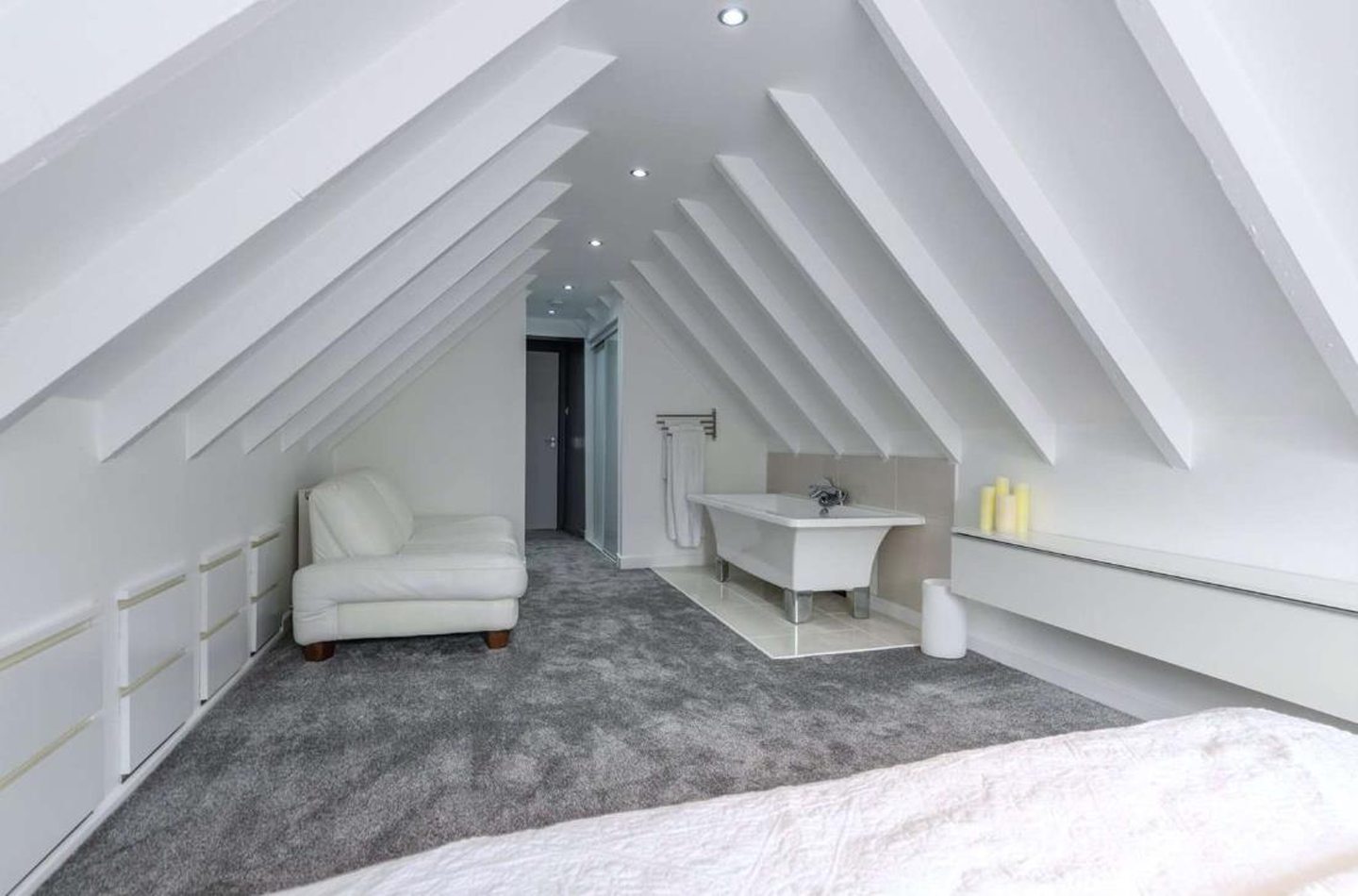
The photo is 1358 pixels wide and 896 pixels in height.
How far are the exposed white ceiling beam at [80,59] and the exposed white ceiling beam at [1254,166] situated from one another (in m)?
1.93

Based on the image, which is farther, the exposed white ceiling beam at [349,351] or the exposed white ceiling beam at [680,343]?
the exposed white ceiling beam at [680,343]

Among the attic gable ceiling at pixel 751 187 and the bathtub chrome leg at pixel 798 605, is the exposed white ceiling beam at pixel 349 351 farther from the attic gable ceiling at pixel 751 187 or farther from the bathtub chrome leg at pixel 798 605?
the bathtub chrome leg at pixel 798 605

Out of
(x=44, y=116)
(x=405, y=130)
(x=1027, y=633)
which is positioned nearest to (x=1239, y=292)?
(x=1027, y=633)

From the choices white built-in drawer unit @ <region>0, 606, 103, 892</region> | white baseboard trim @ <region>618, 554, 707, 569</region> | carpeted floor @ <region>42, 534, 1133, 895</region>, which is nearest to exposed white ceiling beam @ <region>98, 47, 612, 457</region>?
white built-in drawer unit @ <region>0, 606, 103, 892</region>

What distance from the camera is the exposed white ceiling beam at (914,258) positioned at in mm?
2840

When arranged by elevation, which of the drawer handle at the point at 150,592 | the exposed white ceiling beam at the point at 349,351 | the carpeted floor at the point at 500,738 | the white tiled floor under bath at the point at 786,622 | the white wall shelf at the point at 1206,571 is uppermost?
the exposed white ceiling beam at the point at 349,351

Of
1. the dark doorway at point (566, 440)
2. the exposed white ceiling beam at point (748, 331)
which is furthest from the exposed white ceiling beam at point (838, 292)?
the dark doorway at point (566, 440)

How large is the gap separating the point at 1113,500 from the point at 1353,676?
1.12 metres

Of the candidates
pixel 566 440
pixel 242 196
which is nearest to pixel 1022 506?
pixel 242 196

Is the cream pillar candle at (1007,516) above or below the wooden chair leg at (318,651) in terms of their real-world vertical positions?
above

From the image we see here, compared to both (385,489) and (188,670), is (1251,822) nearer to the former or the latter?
(188,670)

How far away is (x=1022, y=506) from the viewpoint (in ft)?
11.1

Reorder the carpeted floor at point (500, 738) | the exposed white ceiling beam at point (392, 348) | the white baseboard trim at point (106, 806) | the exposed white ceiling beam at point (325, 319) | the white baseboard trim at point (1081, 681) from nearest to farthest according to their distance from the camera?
1. the white baseboard trim at point (106, 806)
2. the carpeted floor at point (500, 738)
3. the exposed white ceiling beam at point (325, 319)
4. the white baseboard trim at point (1081, 681)
5. the exposed white ceiling beam at point (392, 348)

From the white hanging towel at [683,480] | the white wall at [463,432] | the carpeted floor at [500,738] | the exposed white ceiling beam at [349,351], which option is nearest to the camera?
the carpeted floor at [500,738]
